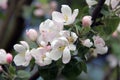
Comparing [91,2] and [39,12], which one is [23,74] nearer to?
[91,2]

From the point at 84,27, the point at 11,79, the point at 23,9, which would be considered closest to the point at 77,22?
the point at 84,27

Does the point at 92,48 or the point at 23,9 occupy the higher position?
the point at 23,9

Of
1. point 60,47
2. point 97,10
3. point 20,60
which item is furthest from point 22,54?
point 97,10

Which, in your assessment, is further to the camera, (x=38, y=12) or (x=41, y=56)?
(x=38, y=12)

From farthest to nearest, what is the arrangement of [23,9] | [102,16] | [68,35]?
[23,9], [102,16], [68,35]

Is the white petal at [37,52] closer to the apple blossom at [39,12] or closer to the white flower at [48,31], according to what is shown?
the white flower at [48,31]

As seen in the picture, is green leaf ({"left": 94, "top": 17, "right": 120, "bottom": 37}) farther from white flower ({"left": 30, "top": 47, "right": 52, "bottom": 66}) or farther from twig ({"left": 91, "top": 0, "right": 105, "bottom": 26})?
white flower ({"left": 30, "top": 47, "right": 52, "bottom": 66})

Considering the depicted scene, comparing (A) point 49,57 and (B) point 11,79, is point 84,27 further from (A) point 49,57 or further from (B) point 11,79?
(B) point 11,79
